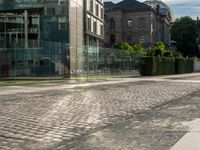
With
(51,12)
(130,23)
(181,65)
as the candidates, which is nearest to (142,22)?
(130,23)

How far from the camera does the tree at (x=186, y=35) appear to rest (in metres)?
136

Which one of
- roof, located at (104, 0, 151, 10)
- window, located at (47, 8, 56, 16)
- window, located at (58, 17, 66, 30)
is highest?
roof, located at (104, 0, 151, 10)

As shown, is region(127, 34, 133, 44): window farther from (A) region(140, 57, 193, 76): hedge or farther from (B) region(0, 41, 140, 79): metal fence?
(B) region(0, 41, 140, 79): metal fence

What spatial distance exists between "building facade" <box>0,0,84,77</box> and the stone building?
52953 mm

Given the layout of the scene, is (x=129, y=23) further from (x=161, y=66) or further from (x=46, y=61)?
(x=46, y=61)

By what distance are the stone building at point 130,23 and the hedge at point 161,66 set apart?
147ft

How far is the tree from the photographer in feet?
445

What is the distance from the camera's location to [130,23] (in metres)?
123

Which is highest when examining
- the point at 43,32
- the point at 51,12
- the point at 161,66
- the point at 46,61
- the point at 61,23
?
the point at 51,12

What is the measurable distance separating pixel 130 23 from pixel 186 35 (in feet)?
77.3

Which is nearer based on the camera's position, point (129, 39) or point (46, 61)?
point (46, 61)

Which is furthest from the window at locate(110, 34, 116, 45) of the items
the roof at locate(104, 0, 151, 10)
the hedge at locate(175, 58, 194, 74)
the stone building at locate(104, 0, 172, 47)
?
the hedge at locate(175, 58, 194, 74)

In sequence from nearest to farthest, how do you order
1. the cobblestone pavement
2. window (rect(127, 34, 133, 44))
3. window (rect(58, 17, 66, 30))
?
the cobblestone pavement, window (rect(58, 17, 66, 30)), window (rect(127, 34, 133, 44))

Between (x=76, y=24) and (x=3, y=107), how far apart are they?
49464 millimetres
